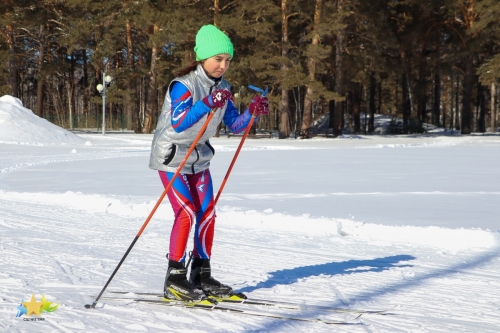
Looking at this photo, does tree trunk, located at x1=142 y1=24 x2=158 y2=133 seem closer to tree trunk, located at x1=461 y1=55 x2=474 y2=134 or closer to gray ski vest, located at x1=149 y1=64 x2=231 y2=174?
tree trunk, located at x1=461 y1=55 x2=474 y2=134

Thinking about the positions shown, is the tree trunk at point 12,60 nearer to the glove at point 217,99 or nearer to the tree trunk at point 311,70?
the tree trunk at point 311,70

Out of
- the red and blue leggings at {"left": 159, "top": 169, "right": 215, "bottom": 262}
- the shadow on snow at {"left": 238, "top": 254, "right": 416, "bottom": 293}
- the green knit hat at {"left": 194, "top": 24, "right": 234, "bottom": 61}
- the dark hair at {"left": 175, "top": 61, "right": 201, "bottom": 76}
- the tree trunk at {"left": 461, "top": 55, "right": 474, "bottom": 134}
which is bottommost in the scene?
the shadow on snow at {"left": 238, "top": 254, "right": 416, "bottom": 293}

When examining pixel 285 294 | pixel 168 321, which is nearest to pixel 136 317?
pixel 168 321

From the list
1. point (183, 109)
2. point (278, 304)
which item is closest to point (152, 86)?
point (183, 109)

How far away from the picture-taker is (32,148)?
21.4 meters

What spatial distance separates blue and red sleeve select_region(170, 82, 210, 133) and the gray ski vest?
0.14 ft

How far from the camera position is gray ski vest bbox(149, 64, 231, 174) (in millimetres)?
3854

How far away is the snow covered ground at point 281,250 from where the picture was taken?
11.8 ft

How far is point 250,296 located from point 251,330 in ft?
2.58

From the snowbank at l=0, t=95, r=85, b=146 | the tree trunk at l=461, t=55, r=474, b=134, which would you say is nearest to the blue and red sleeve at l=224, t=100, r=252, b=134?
the snowbank at l=0, t=95, r=85, b=146

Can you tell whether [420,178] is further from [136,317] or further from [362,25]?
[362,25]

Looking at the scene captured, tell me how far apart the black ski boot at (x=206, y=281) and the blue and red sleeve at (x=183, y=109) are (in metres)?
0.93

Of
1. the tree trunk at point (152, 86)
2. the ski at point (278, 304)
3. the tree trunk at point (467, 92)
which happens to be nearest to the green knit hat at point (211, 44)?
the ski at point (278, 304)

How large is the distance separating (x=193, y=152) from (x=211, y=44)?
675 mm
